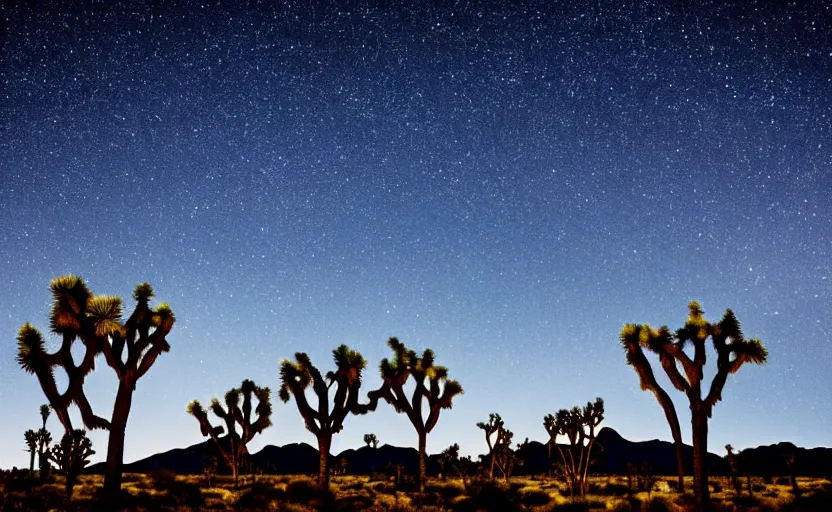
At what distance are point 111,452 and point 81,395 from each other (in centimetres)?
189

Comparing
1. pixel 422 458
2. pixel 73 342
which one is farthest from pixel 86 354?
pixel 422 458

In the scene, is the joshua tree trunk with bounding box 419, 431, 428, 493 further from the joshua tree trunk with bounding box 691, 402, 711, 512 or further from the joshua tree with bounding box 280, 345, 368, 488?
the joshua tree trunk with bounding box 691, 402, 711, 512

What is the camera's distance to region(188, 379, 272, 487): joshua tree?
3225 cm

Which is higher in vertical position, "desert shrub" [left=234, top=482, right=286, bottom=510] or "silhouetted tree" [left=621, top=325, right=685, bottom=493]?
"silhouetted tree" [left=621, top=325, right=685, bottom=493]

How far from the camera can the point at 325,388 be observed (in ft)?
73.0

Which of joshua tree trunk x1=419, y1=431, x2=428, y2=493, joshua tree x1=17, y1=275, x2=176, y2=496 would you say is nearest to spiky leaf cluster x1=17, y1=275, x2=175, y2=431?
joshua tree x1=17, y1=275, x2=176, y2=496

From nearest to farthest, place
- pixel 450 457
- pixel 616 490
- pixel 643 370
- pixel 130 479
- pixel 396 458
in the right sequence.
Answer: pixel 643 370
pixel 616 490
pixel 130 479
pixel 450 457
pixel 396 458

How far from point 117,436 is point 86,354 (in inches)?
102

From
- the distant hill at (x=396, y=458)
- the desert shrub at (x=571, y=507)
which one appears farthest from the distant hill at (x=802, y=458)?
the desert shrub at (x=571, y=507)

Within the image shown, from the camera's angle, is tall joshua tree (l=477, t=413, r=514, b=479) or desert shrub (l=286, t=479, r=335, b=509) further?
tall joshua tree (l=477, t=413, r=514, b=479)

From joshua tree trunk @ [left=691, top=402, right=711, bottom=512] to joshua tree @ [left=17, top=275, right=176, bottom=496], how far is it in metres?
16.7

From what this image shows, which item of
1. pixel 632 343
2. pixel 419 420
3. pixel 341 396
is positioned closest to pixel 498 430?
pixel 419 420

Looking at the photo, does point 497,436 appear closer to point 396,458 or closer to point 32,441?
point 32,441

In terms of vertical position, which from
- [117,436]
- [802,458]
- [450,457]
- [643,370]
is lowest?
[802,458]
